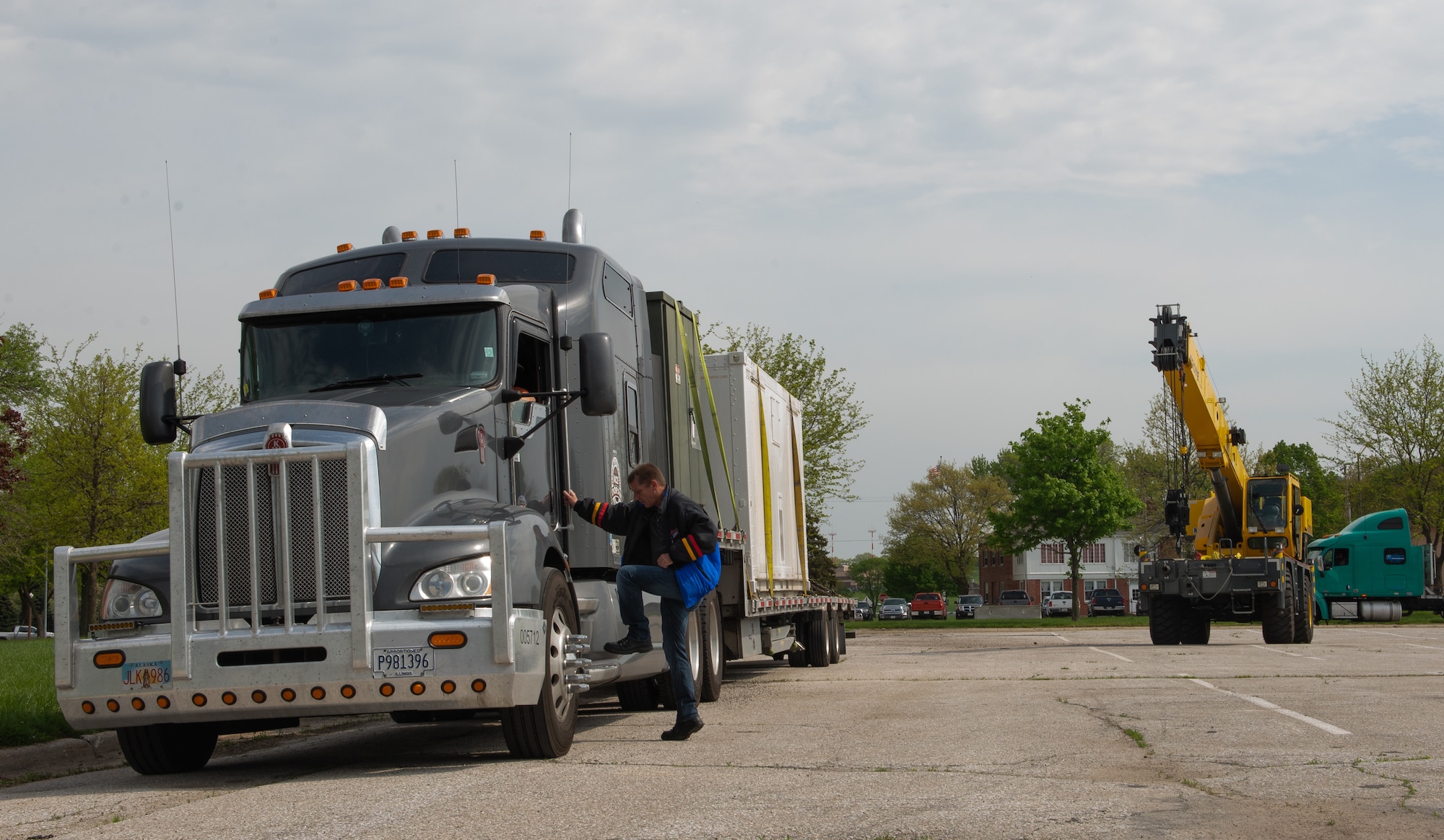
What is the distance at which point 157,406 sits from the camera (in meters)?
8.70

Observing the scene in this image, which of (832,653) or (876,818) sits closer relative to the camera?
(876,818)

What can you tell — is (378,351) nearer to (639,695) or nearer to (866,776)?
(866,776)

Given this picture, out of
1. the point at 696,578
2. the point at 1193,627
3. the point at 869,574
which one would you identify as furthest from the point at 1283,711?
the point at 869,574

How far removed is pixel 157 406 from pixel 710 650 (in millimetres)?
5123

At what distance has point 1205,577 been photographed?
23750 millimetres

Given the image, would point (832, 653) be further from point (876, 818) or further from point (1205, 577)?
point (876, 818)

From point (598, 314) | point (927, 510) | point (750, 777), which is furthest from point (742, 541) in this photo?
point (927, 510)

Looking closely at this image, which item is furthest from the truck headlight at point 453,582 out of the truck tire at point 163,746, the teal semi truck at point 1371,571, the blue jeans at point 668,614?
the teal semi truck at point 1371,571

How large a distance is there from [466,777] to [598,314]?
12.9 feet

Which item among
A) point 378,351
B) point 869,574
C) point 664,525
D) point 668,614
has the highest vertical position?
point 378,351

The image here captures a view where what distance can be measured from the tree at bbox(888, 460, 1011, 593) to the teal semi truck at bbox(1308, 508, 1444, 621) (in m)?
48.5

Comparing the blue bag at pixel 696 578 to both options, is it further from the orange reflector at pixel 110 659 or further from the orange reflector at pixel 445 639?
the orange reflector at pixel 110 659

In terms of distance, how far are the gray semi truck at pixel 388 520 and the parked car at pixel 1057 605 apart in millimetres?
61704

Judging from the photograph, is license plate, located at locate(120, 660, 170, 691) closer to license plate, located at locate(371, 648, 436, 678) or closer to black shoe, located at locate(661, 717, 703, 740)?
license plate, located at locate(371, 648, 436, 678)
